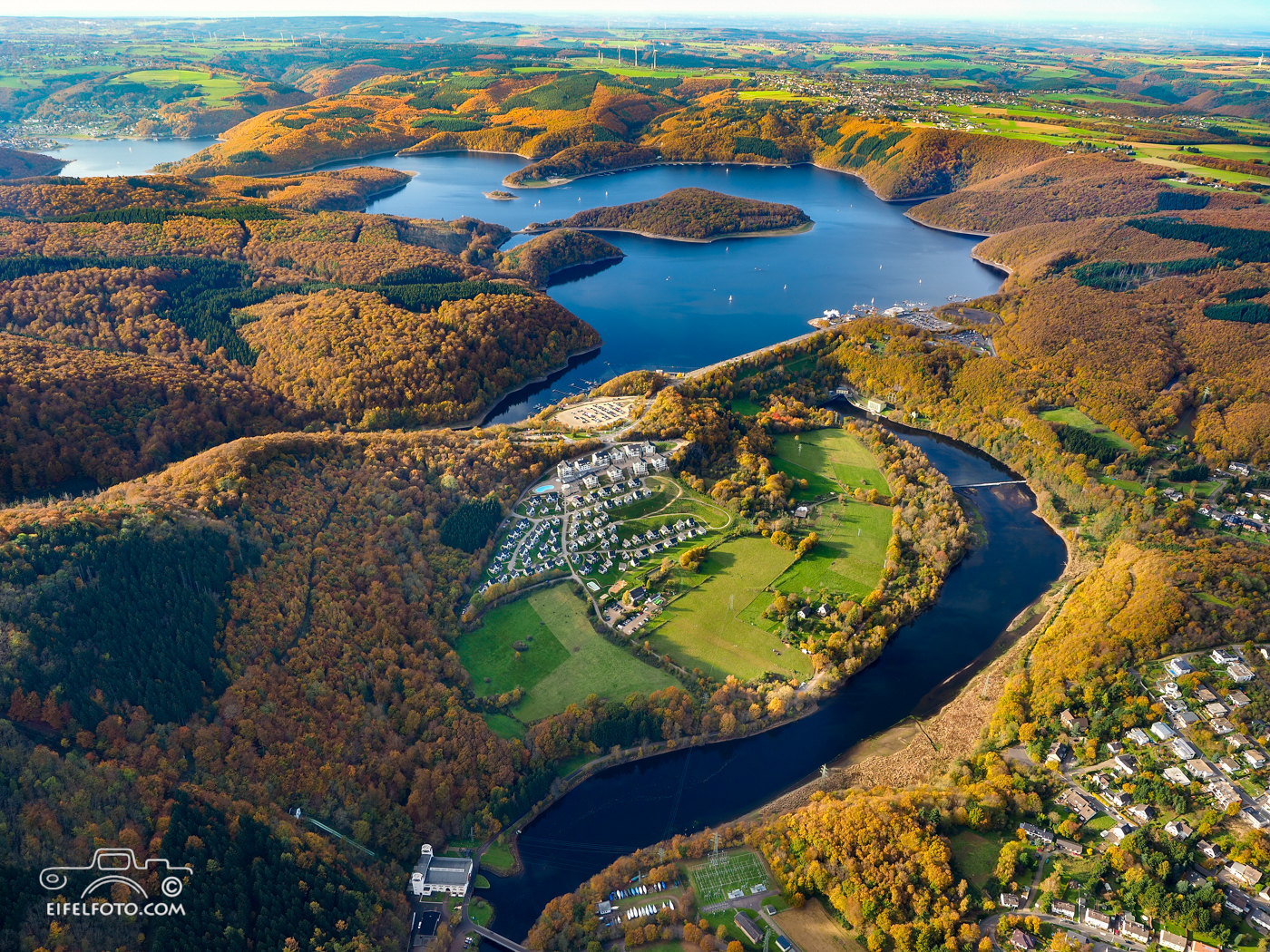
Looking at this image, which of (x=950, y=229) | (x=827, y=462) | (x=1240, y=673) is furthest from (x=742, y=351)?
(x=950, y=229)

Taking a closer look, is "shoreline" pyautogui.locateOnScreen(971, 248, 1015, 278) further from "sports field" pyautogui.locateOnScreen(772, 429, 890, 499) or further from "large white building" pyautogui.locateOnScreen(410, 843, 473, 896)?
"large white building" pyautogui.locateOnScreen(410, 843, 473, 896)

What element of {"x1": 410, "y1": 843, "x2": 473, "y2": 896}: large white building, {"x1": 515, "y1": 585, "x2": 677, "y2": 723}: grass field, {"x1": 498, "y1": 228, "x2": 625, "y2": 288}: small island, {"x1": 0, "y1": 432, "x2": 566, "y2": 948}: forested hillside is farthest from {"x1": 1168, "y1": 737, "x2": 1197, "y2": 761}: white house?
{"x1": 498, "y1": 228, "x2": 625, "y2": 288}: small island

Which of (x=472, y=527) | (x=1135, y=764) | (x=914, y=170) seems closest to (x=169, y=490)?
(x=472, y=527)

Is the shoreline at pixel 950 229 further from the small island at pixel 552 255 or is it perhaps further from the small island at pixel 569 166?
the small island at pixel 569 166

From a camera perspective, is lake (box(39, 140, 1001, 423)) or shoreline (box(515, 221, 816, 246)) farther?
shoreline (box(515, 221, 816, 246))

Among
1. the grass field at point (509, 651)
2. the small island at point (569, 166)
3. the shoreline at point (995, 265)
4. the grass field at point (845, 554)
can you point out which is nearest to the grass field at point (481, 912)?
the grass field at point (509, 651)

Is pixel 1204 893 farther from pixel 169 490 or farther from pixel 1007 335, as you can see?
pixel 1007 335
